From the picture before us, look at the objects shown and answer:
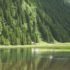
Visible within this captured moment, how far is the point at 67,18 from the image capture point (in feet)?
259

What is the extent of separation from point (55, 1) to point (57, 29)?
832cm

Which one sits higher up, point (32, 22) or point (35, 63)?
point (32, 22)

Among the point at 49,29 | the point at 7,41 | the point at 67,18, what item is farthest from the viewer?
the point at 67,18

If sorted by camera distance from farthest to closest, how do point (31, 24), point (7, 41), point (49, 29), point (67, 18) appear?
point (67, 18) → point (49, 29) → point (31, 24) → point (7, 41)

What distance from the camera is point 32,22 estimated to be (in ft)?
204

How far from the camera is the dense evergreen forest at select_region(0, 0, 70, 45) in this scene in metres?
56.4

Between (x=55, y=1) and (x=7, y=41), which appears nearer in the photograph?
(x=7, y=41)

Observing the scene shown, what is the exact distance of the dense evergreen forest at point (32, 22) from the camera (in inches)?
2219

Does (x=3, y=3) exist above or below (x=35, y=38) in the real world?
above

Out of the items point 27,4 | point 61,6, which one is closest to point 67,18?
point 61,6

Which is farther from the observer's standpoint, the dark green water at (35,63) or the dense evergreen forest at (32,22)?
A: the dense evergreen forest at (32,22)

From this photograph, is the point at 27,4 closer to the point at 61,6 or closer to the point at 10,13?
the point at 10,13

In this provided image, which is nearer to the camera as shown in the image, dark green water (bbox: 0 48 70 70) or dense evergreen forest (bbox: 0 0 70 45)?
dark green water (bbox: 0 48 70 70)

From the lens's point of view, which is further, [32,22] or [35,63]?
[32,22]
